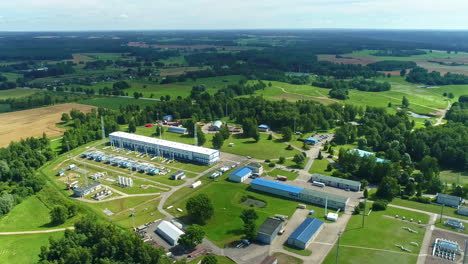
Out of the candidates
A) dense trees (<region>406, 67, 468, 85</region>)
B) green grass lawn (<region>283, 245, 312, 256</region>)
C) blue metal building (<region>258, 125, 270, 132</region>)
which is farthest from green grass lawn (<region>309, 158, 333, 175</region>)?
dense trees (<region>406, 67, 468, 85</region>)

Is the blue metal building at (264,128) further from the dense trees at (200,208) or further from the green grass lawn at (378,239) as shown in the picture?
the dense trees at (200,208)

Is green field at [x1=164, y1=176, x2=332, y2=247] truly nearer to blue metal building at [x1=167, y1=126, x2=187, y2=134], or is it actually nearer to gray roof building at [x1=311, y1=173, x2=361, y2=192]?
gray roof building at [x1=311, y1=173, x2=361, y2=192]

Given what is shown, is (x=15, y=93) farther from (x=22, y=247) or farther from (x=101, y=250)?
(x=101, y=250)

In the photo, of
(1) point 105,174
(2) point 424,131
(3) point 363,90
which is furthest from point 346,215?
(3) point 363,90

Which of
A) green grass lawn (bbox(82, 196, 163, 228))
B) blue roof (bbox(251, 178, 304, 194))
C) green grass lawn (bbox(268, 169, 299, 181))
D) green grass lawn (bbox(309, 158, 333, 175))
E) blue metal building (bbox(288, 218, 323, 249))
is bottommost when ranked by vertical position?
green grass lawn (bbox(82, 196, 163, 228))

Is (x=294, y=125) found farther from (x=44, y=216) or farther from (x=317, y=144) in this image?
(x=44, y=216)

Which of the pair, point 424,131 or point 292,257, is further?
point 424,131
